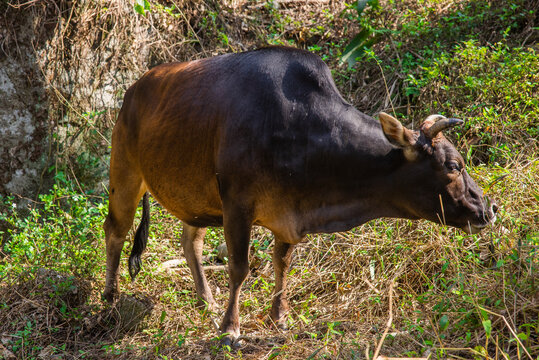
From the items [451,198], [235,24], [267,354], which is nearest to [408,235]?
[451,198]

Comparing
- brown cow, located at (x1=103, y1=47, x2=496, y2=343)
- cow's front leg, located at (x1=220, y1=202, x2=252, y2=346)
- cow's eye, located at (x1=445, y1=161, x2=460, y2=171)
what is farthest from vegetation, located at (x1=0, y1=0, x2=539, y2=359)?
A: cow's eye, located at (x1=445, y1=161, x2=460, y2=171)

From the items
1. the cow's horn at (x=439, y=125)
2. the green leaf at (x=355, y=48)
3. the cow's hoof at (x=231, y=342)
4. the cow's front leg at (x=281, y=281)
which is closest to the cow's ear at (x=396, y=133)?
the cow's horn at (x=439, y=125)

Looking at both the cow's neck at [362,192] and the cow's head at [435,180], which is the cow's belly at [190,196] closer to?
the cow's neck at [362,192]

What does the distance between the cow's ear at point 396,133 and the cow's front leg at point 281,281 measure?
1166 mm

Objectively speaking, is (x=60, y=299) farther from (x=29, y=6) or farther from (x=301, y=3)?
(x=301, y=3)

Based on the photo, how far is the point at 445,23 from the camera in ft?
23.5

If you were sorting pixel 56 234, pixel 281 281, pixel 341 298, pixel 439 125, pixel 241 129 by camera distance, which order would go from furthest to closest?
1. pixel 56 234
2. pixel 341 298
3. pixel 281 281
4. pixel 241 129
5. pixel 439 125

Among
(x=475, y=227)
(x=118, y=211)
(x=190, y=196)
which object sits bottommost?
(x=118, y=211)

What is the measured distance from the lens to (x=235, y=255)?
4273mm

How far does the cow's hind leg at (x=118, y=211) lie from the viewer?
16.7ft

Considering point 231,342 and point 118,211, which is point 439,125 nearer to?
point 231,342

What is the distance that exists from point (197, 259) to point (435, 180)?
2141 mm

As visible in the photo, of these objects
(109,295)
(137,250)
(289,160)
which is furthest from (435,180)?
(109,295)

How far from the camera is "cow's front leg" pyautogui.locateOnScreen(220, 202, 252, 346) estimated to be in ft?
13.7
